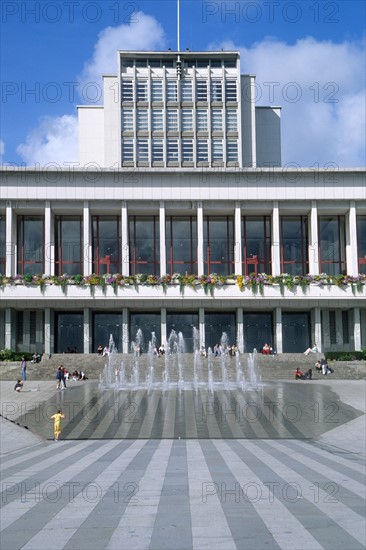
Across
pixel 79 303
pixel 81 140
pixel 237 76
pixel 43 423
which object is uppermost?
pixel 237 76

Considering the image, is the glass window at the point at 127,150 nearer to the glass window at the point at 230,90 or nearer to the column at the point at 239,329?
the glass window at the point at 230,90

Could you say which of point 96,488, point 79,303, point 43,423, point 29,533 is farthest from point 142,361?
point 29,533

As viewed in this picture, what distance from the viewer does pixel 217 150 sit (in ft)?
288

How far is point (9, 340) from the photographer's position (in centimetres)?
5831

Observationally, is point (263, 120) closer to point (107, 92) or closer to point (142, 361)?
point (107, 92)

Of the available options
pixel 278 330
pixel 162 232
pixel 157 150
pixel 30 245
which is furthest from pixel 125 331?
pixel 157 150

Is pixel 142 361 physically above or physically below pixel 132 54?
below

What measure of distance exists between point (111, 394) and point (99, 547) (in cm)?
2669

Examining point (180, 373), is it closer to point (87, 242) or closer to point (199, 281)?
point (199, 281)

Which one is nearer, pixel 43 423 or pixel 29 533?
pixel 29 533

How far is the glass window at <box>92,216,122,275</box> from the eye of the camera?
61.8m

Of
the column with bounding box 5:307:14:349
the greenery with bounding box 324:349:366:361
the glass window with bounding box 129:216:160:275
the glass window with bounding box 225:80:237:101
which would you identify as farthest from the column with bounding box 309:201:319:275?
the glass window with bounding box 225:80:237:101

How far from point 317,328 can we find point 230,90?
39.3 meters

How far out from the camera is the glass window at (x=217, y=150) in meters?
87.3
